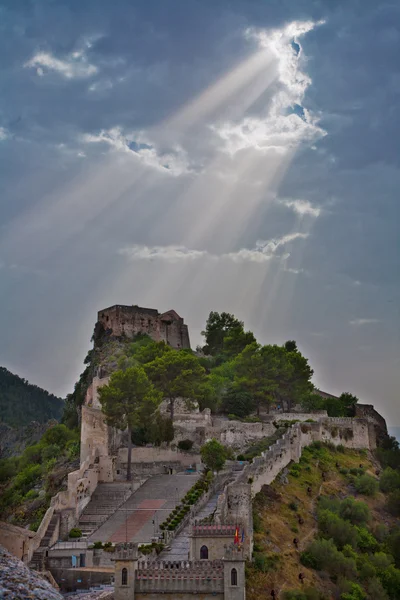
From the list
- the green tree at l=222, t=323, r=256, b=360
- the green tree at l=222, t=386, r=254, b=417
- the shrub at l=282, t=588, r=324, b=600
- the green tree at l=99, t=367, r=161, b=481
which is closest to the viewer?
the shrub at l=282, t=588, r=324, b=600

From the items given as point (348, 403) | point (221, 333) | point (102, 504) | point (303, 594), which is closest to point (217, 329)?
point (221, 333)

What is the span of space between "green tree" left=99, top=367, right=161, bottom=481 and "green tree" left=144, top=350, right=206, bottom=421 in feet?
14.6

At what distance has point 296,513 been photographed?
39.0 metres

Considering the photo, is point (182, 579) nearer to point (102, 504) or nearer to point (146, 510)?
point (146, 510)

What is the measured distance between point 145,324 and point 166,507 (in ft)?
146

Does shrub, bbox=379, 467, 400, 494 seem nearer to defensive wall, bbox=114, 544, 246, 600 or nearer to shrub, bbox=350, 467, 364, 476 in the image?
shrub, bbox=350, 467, 364, 476

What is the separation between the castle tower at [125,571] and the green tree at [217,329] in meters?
57.3

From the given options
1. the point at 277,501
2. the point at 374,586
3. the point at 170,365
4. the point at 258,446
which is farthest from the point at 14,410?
the point at 374,586

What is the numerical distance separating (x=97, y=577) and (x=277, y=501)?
1203cm

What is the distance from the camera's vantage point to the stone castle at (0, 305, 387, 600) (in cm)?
2417

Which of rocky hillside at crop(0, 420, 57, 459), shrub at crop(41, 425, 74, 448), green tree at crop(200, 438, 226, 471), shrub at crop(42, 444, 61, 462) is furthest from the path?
rocky hillside at crop(0, 420, 57, 459)

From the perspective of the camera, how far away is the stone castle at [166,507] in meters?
24.2

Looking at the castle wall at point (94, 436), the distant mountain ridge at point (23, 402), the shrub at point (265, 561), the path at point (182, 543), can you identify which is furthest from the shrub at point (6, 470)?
the distant mountain ridge at point (23, 402)

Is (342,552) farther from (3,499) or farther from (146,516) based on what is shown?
(3,499)
